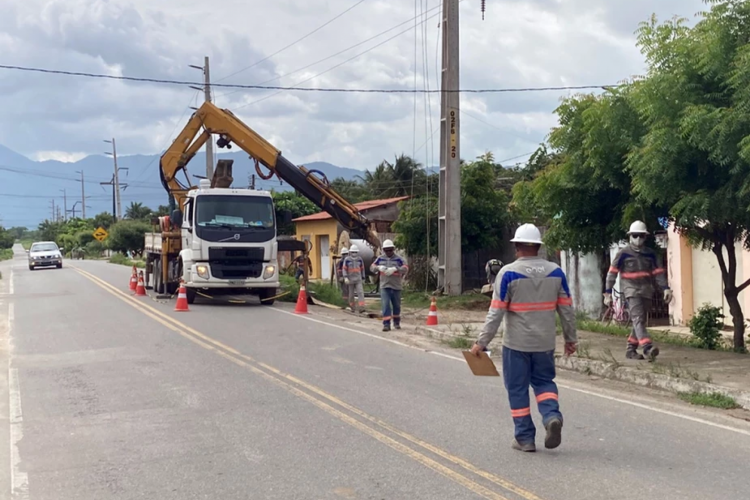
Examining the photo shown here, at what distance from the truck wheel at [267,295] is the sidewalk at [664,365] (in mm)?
7186

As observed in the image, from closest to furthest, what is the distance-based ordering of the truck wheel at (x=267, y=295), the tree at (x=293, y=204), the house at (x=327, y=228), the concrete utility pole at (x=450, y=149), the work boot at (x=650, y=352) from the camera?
1. the work boot at (x=650, y=352)
2. the truck wheel at (x=267, y=295)
3. the concrete utility pole at (x=450, y=149)
4. the house at (x=327, y=228)
5. the tree at (x=293, y=204)

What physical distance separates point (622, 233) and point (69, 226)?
113 metres

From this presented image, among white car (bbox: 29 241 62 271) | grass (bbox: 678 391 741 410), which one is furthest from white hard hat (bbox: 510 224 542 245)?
white car (bbox: 29 241 62 271)

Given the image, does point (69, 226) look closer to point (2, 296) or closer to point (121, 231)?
point (121, 231)

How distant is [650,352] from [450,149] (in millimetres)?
11994

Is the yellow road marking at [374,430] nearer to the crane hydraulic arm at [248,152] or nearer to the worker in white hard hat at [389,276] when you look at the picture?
the worker in white hard hat at [389,276]

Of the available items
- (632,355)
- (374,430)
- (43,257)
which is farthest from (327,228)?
(374,430)

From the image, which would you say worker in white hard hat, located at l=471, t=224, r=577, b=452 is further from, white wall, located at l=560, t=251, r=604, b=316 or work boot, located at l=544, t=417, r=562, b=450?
white wall, located at l=560, t=251, r=604, b=316

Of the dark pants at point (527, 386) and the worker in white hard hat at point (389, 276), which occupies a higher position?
the worker in white hard hat at point (389, 276)

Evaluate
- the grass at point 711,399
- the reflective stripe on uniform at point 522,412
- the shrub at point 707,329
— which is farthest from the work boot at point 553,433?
the shrub at point 707,329

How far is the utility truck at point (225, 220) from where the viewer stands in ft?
64.4

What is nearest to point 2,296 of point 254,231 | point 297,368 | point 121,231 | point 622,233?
point 254,231

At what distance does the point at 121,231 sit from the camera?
67.1m

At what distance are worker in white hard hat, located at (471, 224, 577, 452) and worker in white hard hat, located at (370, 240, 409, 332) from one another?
8.23m
